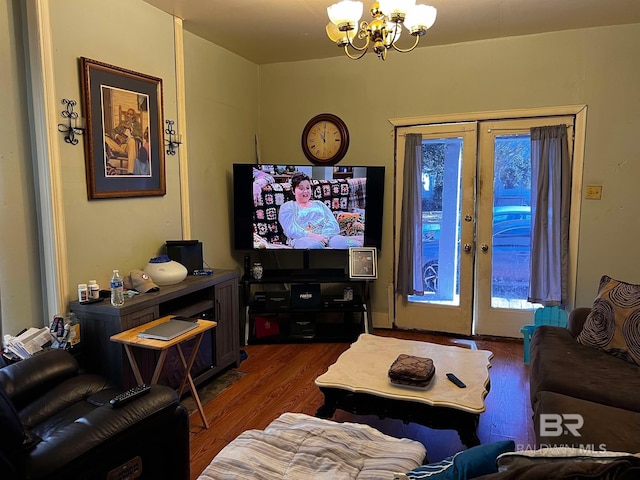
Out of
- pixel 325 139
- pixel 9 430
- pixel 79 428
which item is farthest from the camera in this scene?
pixel 325 139

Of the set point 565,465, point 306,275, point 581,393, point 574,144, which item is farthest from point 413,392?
point 574,144

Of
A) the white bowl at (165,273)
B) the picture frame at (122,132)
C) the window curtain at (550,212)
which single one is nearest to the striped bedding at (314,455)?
the white bowl at (165,273)

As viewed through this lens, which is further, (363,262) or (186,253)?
(363,262)

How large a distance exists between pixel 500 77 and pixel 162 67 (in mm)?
2813

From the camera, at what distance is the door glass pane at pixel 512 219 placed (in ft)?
13.0

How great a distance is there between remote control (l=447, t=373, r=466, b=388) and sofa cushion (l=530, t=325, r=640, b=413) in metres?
0.35

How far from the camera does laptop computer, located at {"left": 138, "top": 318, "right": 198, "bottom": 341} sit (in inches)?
93.1

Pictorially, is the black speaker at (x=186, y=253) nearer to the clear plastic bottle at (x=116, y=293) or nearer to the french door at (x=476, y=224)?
the clear plastic bottle at (x=116, y=293)

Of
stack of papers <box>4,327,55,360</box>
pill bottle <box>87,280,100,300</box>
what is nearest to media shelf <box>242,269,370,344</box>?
pill bottle <box>87,280,100,300</box>

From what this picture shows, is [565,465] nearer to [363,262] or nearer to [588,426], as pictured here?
[588,426]

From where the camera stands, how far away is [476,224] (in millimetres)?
4129

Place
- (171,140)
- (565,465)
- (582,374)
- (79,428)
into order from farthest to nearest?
(171,140), (582,374), (79,428), (565,465)

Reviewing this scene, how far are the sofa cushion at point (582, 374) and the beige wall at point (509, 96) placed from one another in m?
1.47

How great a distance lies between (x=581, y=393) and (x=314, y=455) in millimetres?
1343
